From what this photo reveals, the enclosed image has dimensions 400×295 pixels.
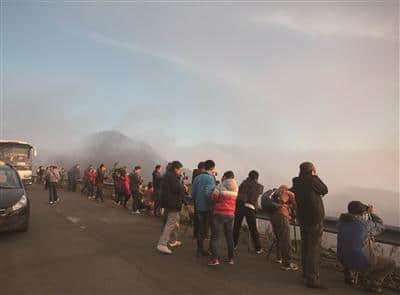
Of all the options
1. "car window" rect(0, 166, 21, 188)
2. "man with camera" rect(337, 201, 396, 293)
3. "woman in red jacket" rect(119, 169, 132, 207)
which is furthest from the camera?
"woman in red jacket" rect(119, 169, 132, 207)

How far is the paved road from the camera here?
7.51 meters

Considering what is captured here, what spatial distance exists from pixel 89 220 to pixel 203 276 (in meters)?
8.76

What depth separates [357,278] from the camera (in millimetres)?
8453

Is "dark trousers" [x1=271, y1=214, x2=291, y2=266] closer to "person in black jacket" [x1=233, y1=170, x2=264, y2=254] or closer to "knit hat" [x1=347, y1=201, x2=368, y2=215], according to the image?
"person in black jacket" [x1=233, y1=170, x2=264, y2=254]

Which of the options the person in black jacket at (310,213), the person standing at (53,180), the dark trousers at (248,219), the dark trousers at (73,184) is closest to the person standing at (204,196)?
the dark trousers at (248,219)

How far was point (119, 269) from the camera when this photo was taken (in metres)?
8.69

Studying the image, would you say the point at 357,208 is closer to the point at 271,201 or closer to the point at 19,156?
the point at 271,201

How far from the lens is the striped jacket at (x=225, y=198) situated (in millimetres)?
9508

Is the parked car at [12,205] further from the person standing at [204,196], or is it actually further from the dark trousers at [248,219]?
the dark trousers at [248,219]

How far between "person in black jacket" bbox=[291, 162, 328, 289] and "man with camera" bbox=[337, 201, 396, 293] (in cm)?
42

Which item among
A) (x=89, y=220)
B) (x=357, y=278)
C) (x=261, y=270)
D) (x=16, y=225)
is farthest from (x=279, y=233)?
(x=89, y=220)

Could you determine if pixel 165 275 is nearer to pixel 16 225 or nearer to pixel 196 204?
pixel 196 204

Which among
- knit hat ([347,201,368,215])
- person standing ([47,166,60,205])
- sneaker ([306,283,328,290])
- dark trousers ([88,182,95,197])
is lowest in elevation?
dark trousers ([88,182,95,197])

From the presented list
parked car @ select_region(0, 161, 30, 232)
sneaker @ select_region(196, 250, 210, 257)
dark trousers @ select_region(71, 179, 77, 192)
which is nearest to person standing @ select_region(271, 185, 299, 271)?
sneaker @ select_region(196, 250, 210, 257)
